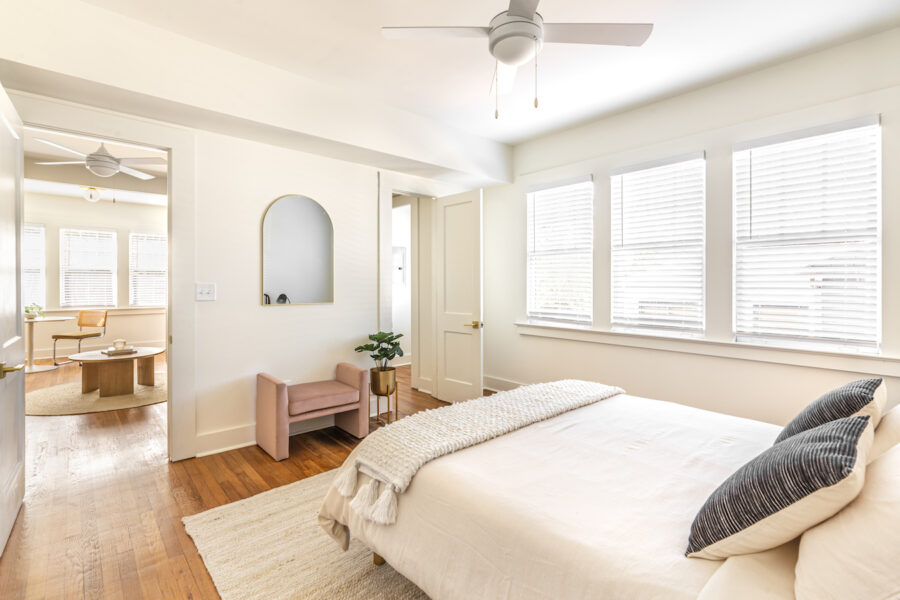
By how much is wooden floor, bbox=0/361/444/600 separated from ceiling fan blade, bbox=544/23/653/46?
109 inches

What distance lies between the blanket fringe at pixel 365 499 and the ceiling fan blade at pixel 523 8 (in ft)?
6.59

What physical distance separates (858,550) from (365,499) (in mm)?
1384

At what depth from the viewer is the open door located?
74.3 inches

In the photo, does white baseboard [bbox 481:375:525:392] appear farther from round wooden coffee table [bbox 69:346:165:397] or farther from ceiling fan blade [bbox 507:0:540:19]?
round wooden coffee table [bbox 69:346:165:397]

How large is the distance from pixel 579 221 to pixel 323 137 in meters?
2.38

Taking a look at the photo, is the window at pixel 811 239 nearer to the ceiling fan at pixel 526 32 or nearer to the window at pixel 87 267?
the ceiling fan at pixel 526 32

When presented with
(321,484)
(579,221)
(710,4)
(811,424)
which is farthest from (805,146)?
(321,484)

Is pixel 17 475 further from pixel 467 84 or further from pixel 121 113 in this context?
pixel 467 84

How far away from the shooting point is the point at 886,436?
1268 millimetres

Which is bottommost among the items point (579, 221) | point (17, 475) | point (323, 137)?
point (17, 475)

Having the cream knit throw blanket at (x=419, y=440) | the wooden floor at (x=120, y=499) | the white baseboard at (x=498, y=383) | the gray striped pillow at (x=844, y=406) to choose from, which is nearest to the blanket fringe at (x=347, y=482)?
the cream knit throw blanket at (x=419, y=440)

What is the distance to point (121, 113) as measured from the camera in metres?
2.64

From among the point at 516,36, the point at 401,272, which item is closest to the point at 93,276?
the point at 401,272

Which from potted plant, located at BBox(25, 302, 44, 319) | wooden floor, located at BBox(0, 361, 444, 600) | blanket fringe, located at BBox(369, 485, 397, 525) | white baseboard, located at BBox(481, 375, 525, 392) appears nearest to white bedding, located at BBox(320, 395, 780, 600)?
blanket fringe, located at BBox(369, 485, 397, 525)
